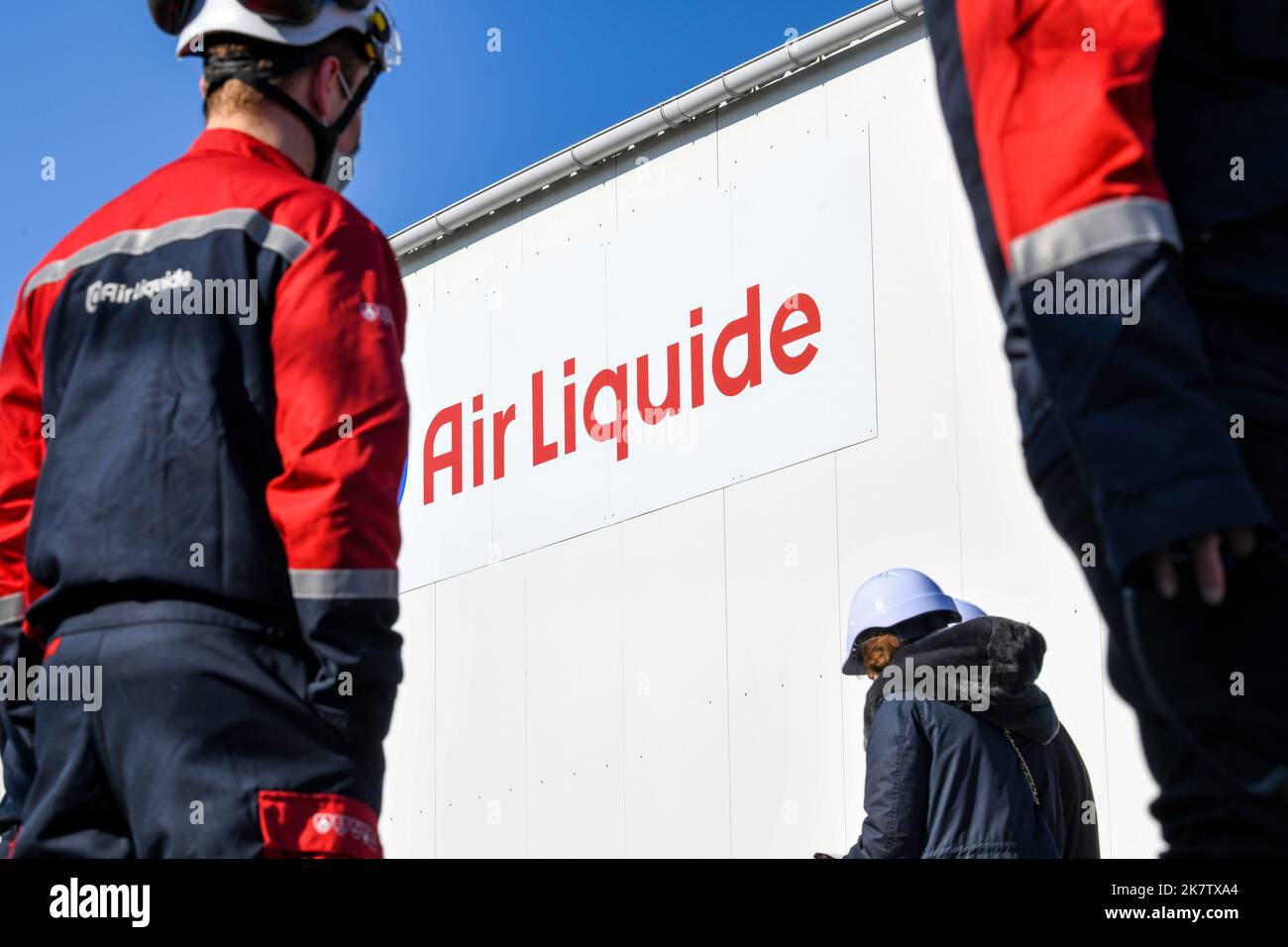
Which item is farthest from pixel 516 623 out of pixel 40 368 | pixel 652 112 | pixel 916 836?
pixel 40 368

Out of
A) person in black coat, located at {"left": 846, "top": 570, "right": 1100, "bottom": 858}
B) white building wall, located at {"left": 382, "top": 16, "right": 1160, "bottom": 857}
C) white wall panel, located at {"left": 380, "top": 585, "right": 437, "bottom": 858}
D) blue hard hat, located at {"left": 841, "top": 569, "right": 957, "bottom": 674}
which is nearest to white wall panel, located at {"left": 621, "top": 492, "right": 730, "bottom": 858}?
white building wall, located at {"left": 382, "top": 16, "right": 1160, "bottom": 857}

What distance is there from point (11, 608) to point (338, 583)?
606 mm

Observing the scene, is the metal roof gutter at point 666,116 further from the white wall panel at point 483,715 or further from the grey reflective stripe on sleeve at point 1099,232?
the grey reflective stripe on sleeve at point 1099,232

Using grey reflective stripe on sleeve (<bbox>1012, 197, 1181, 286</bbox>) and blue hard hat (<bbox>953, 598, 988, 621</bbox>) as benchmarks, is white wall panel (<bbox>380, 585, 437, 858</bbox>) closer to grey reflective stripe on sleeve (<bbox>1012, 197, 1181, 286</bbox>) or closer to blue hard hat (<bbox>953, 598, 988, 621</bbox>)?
blue hard hat (<bbox>953, 598, 988, 621</bbox>)

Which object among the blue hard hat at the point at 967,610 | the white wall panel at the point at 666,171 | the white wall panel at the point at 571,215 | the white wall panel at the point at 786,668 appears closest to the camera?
the blue hard hat at the point at 967,610

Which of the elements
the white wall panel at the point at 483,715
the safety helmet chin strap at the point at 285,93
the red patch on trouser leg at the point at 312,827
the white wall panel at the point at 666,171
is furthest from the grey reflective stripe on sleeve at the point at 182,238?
the white wall panel at the point at 483,715

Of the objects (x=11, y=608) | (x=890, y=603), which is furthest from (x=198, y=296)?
(x=890, y=603)

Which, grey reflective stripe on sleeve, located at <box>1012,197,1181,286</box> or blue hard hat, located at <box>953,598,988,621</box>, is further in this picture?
blue hard hat, located at <box>953,598,988,621</box>

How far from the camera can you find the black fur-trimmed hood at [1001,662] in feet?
13.9

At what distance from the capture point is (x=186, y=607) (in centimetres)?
242

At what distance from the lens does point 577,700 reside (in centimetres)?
679

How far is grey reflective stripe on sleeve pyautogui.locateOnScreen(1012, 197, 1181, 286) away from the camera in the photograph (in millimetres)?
1857

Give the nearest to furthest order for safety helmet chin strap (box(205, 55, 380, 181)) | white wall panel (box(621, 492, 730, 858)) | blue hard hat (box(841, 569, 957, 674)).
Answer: safety helmet chin strap (box(205, 55, 380, 181)), blue hard hat (box(841, 569, 957, 674)), white wall panel (box(621, 492, 730, 858))

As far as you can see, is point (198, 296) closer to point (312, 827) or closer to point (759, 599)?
point (312, 827)
